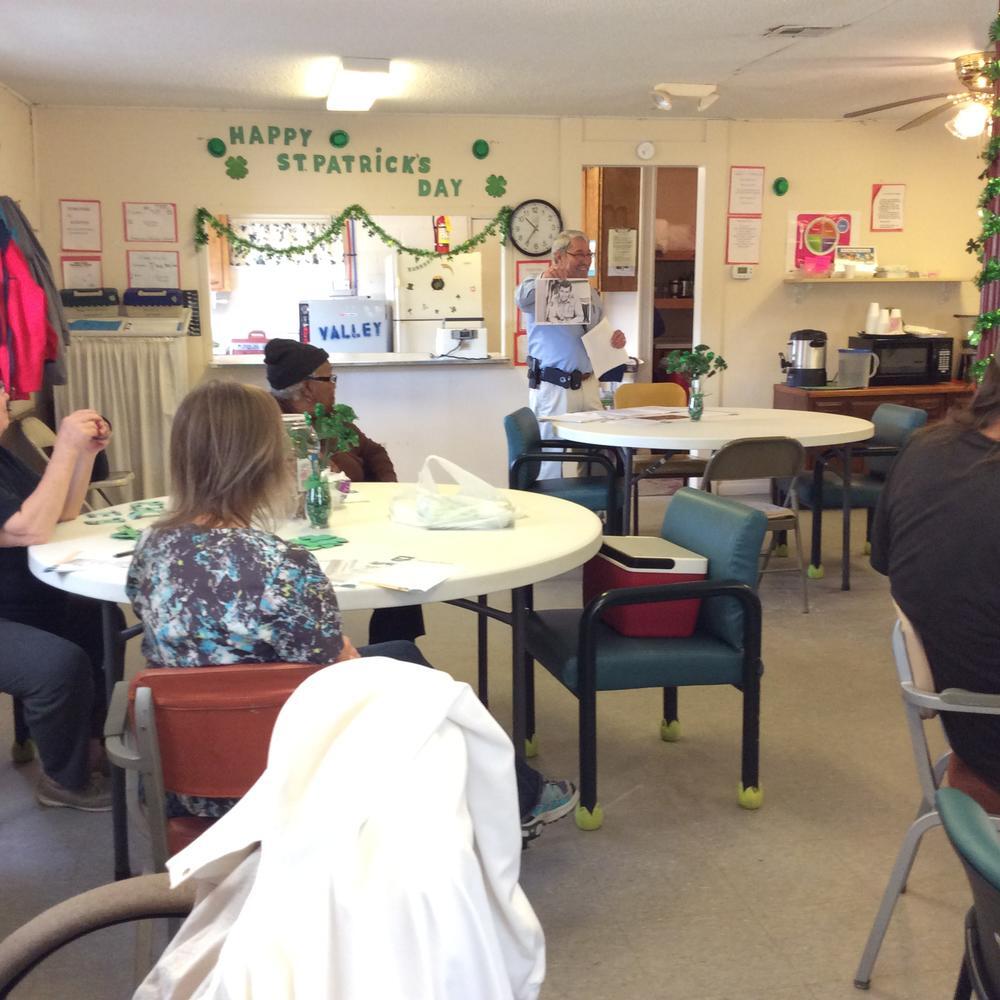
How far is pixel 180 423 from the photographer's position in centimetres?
210

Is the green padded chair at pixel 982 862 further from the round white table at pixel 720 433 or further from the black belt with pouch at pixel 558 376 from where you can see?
the black belt with pouch at pixel 558 376

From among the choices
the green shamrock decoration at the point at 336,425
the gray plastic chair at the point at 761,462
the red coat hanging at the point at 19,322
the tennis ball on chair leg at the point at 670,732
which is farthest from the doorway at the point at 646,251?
the green shamrock decoration at the point at 336,425

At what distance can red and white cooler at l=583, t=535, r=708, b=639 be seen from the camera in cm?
273

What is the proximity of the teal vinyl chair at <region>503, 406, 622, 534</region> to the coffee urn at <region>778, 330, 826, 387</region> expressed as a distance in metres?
2.35

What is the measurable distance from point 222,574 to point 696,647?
1337 millimetres

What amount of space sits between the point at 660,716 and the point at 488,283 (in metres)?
4.58

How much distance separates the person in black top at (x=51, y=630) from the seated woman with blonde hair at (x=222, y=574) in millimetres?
624

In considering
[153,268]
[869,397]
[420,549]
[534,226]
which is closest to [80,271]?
[153,268]

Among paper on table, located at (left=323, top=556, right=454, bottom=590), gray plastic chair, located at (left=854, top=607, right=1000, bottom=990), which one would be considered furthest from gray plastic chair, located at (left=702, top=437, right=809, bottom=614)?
gray plastic chair, located at (left=854, top=607, right=1000, bottom=990)

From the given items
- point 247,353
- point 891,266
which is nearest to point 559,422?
point 247,353

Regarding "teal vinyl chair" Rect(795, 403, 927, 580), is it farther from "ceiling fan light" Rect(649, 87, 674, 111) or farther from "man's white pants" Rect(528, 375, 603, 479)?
"ceiling fan light" Rect(649, 87, 674, 111)

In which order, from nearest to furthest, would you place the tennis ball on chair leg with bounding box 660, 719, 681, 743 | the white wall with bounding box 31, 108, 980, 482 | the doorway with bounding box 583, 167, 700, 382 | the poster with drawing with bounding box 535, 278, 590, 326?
the tennis ball on chair leg with bounding box 660, 719, 681, 743, the poster with drawing with bounding box 535, 278, 590, 326, the white wall with bounding box 31, 108, 980, 482, the doorway with bounding box 583, 167, 700, 382

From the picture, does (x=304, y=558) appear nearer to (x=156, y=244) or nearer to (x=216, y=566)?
(x=216, y=566)

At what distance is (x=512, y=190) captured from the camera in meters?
6.75
